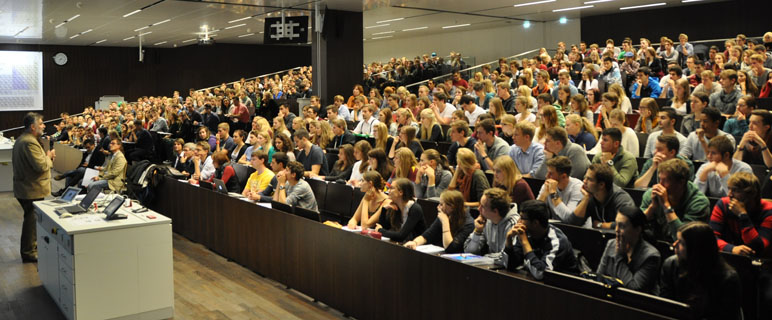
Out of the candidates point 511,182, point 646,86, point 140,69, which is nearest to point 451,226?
point 511,182

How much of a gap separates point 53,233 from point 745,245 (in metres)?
4.80

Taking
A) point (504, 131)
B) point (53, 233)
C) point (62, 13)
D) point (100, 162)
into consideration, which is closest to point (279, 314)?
point (53, 233)

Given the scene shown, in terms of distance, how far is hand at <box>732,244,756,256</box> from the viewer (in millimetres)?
3623

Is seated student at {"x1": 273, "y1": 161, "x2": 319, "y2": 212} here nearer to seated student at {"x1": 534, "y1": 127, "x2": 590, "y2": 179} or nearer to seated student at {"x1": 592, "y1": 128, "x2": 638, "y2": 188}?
seated student at {"x1": 534, "y1": 127, "x2": 590, "y2": 179}

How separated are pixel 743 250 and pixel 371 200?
2.67m

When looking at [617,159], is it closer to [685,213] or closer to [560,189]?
[560,189]

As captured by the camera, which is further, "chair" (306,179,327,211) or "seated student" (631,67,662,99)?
"seated student" (631,67,662,99)

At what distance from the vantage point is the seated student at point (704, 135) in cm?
561

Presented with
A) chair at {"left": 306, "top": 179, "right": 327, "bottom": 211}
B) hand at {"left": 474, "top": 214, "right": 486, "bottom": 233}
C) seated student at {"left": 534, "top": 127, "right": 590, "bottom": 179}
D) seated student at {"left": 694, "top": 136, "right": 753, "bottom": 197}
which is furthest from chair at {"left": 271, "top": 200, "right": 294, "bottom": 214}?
seated student at {"left": 694, "top": 136, "right": 753, "bottom": 197}

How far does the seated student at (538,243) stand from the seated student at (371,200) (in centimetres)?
165

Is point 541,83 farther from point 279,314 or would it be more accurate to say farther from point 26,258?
point 26,258

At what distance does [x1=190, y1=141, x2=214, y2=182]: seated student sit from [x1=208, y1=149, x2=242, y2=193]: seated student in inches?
15.4

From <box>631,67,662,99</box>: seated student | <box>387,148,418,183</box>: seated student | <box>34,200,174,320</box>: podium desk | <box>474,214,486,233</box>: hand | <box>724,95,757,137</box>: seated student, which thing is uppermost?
<box>631,67,662,99</box>: seated student

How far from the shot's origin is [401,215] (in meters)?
5.11
